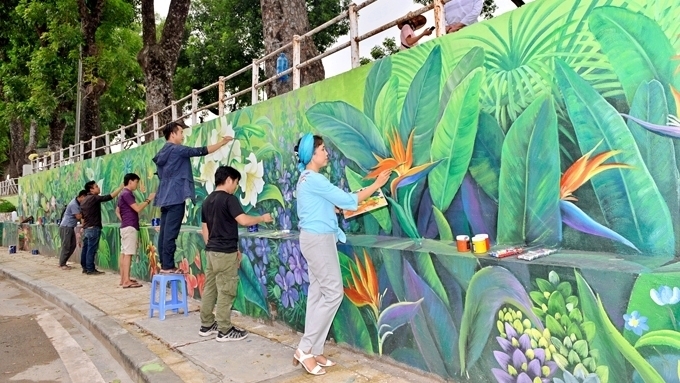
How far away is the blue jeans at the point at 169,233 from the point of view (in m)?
6.28

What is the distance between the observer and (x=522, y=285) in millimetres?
3008

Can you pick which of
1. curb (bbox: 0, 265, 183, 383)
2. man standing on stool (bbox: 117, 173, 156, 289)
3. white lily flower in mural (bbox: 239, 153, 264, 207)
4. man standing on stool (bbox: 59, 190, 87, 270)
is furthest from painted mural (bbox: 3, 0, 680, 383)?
man standing on stool (bbox: 59, 190, 87, 270)

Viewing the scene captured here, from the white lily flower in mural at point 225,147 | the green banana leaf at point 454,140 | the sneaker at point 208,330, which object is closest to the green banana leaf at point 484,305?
the green banana leaf at point 454,140

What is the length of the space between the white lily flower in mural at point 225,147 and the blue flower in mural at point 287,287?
1.85 meters

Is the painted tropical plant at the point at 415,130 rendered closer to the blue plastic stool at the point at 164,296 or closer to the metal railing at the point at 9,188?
the blue plastic stool at the point at 164,296

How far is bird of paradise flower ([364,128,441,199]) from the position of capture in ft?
13.3

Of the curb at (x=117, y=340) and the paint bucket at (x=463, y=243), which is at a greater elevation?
the paint bucket at (x=463, y=243)

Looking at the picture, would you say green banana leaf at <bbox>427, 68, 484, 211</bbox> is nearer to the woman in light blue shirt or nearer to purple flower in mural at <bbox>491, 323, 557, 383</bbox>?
the woman in light blue shirt

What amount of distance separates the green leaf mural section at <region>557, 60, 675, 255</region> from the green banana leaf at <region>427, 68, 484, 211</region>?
0.66 m

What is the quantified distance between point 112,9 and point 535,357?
53.7ft

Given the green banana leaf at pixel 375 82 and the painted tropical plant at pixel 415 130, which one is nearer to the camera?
the painted tropical plant at pixel 415 130

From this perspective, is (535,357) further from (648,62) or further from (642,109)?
(648,62)

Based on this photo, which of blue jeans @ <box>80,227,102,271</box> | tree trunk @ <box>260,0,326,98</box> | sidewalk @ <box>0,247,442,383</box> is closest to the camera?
sidewalk @ <box>0,247,442,383</box>

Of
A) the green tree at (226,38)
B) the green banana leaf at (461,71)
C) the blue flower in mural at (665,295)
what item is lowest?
the blue flower in mural at (665,295)
